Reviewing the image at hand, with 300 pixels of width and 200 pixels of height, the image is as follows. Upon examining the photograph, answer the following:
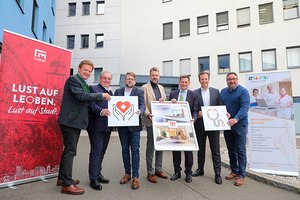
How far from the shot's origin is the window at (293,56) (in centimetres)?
1388

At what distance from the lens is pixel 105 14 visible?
1922 cm

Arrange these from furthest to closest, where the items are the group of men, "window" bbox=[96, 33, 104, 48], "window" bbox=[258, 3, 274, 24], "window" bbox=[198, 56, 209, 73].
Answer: "window" bbox=[96, 33, 104, 48] → "window" bbox=[198, 56, 209, 73] → "window" bbox=[258, 3, 274, 24] → the group of men

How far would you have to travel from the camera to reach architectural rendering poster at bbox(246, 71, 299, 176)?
452 centimetres

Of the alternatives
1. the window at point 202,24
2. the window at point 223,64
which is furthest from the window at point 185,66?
the window at point 202,24

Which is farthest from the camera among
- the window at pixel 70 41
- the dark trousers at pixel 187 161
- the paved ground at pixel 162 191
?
the window at pixel 70 41

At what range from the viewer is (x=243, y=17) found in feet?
50.2

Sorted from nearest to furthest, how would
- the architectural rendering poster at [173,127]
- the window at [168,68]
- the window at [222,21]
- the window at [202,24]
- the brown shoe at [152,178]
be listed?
the architectural rendering poster at [173,127]
the brown shoe at [152,178]
the window at [222,21]
the window at [202,24]
the window at [168,68]

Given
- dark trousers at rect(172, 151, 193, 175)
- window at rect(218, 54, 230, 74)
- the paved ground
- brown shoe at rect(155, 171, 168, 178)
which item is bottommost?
the paved ground

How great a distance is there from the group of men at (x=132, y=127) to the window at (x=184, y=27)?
1377cm

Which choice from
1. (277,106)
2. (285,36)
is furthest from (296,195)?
(285,36)

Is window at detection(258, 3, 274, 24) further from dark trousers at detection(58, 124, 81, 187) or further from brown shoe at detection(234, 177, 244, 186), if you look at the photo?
dark trousers at detection(58, 124, 81, 187)

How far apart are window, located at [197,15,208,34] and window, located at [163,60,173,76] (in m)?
3.58

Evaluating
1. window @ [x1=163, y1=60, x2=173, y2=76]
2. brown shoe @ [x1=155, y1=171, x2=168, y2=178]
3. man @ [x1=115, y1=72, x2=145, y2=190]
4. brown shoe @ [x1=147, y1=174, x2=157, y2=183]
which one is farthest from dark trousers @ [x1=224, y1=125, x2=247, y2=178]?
window @ [x1=163, y1=60, x2=173, y2=76]

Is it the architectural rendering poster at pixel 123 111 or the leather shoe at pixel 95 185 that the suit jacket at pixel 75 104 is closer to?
the architectural rendering poster at pixel 123 111
